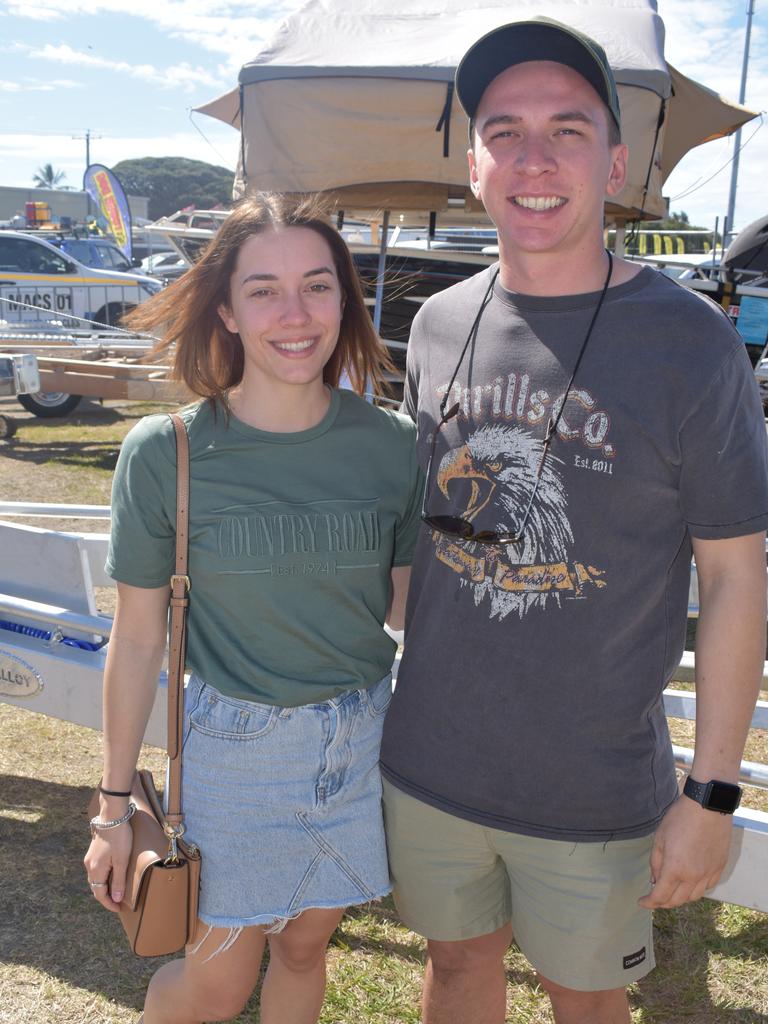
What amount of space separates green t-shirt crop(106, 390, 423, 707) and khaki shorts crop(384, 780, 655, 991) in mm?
333

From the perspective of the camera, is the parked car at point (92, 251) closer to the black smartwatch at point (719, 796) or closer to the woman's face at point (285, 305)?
the woman's face at point (285, 305)

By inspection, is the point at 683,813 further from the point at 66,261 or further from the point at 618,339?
the point at 66,261

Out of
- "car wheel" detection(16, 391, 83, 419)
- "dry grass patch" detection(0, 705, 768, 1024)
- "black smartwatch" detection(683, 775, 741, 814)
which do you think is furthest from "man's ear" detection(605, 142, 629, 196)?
"car wheel" detection(16, 391, 83, 419)

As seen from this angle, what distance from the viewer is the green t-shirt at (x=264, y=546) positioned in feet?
5.84

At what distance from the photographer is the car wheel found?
34.2 ft

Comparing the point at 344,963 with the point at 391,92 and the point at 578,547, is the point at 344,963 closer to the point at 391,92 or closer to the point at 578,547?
the point at 578,547

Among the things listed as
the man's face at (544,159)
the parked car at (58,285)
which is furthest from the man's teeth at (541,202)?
the parked car at (58,285)

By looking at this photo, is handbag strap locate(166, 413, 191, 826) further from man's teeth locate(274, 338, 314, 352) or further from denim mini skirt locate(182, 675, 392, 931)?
man's teeth locate(274, 338, 314, 352)

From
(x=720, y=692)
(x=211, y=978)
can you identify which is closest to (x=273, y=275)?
(x=720, y=692)

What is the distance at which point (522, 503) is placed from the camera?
171cm

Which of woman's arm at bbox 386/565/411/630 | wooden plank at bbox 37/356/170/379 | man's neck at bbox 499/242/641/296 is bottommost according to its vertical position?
wooden plank at bbox 37/356/170/379

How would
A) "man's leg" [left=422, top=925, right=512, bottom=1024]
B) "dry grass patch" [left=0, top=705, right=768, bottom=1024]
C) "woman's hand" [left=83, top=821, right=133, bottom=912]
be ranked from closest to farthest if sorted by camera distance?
"woman's hand" [left=83, top=821, right=133, bottom=912]
"man's leg" [left=422, top=925, right=512, bottom=1024]
"dry grass patch" [left=0, top=705, right=768, bottom=1024]

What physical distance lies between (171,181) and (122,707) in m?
117

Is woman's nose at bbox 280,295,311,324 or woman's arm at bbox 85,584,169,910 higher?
woman's nose at bbox 280,295,311,324
